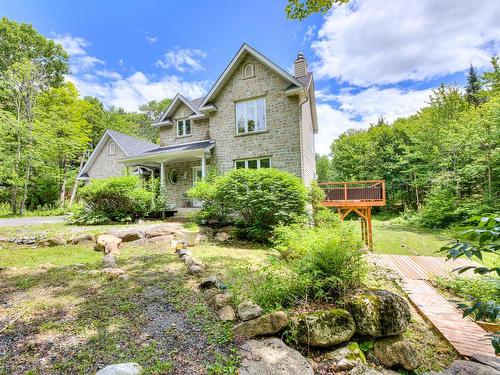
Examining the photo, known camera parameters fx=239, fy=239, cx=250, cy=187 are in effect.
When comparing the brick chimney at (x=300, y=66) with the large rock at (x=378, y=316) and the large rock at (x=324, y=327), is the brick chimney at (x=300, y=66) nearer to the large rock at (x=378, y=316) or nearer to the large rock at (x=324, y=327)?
the large rock at (x=378, y=316)

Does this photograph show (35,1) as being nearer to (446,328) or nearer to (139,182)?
(139,182)

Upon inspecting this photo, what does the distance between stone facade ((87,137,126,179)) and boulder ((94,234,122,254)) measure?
14374 mm

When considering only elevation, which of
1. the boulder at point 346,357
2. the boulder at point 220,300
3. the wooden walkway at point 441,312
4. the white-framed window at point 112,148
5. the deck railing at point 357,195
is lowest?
the wooden walkway at point 441,312

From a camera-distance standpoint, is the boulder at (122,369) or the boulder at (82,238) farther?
the boulder at (82,238)

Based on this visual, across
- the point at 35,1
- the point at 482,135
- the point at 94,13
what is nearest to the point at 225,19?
the point at 94,13

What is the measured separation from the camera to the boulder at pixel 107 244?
6735 mm

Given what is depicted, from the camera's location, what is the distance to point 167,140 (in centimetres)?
1568

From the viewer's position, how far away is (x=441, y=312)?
401 cm

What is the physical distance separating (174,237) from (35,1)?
1075cm

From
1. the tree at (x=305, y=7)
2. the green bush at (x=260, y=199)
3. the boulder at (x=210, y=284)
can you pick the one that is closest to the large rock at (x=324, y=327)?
the boulder at (x=210, y=284)

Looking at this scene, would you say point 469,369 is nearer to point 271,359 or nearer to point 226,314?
point 271,359

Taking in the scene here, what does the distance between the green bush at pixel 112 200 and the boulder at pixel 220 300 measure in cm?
918

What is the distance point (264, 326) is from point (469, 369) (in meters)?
2.27

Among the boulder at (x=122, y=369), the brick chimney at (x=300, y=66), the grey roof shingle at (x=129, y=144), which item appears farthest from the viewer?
the grey roof shingle at (x=129, y=144)
